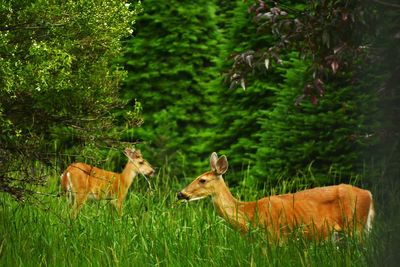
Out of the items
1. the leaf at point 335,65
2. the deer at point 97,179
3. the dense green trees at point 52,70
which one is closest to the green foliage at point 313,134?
the deer at point 97,179

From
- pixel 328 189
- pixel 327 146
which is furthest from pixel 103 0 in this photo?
pixel 327 146

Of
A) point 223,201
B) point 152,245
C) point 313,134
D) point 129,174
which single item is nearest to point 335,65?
point 152,245

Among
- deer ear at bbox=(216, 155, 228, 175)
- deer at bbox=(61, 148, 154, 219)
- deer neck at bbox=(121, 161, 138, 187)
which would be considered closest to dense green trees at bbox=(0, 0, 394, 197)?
deer at bbox=(61, 148, 154, 219)

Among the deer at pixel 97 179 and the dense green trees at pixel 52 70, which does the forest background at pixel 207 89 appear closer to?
the dense green trees at pixel 52 70

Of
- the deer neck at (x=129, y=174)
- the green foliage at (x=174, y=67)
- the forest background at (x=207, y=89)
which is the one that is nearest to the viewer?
the forest background at (x=207, y=89)

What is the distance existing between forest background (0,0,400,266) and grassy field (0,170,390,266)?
509 mm

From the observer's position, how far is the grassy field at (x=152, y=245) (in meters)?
6.02

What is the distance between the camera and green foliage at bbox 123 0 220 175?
11891 millimetres

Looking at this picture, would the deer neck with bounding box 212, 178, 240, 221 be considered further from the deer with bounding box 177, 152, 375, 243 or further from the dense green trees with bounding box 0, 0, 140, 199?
the dense green trees with bounding box 0, 0, 140, 199

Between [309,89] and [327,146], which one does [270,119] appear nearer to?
[327,146]

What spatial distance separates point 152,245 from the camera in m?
6.86

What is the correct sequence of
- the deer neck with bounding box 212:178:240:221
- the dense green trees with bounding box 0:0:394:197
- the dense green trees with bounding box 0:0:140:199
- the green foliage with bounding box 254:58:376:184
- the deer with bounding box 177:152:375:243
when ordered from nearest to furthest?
the dense green trees with bounding box 0:0:394:197
the dense green trees with bounding box 0:0:140:199
the deer with bounding box 177:152:375:243
the deer neck with bounding box 212:178:240:221
the green foliage with bounding box 254:58:376:184

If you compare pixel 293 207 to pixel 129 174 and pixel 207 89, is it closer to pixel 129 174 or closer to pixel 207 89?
pixel 129 174

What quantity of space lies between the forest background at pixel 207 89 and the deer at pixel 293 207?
1.42 ft
